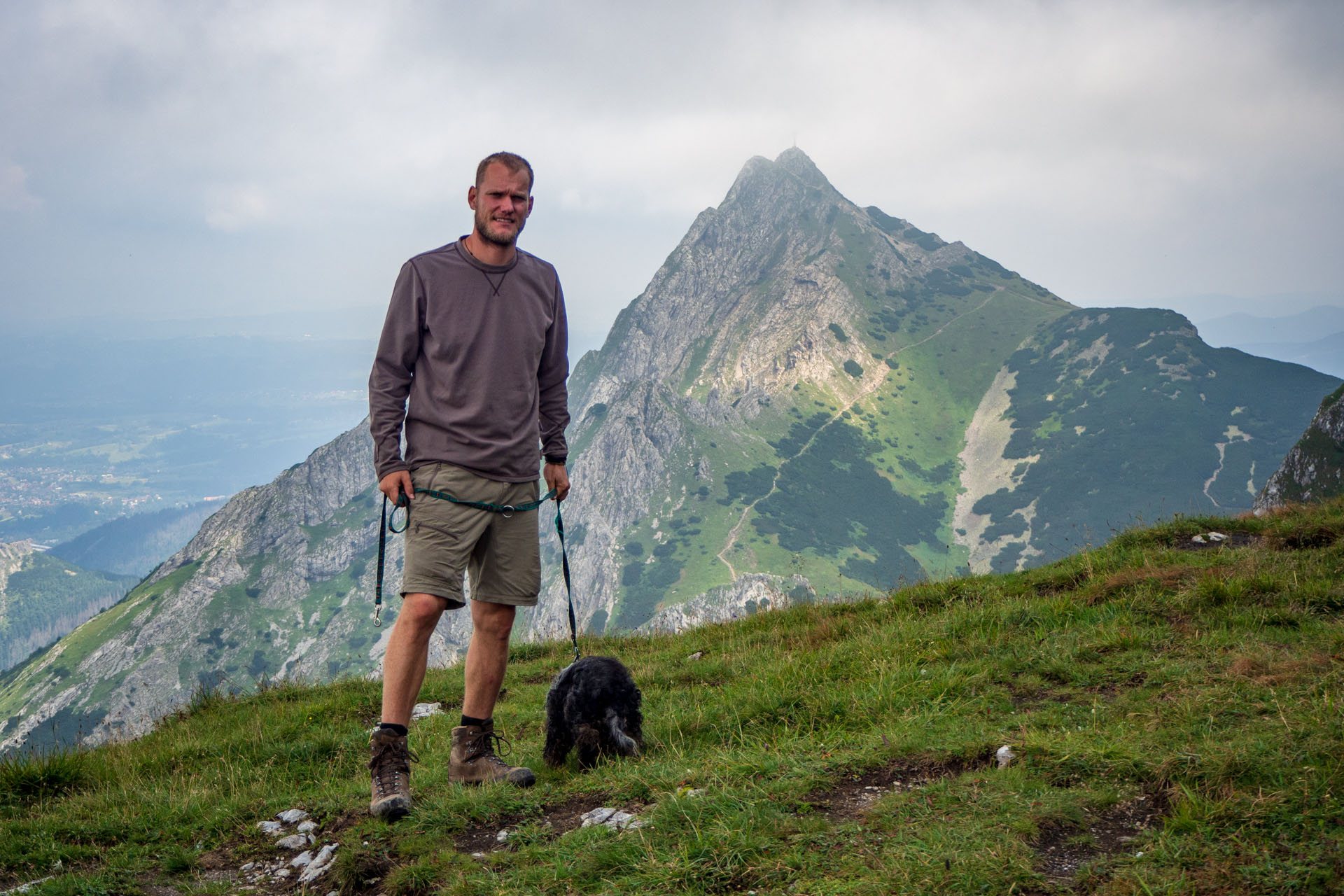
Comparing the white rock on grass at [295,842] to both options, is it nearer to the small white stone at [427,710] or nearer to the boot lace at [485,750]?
the boot lace at [485,750]

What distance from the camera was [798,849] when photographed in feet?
11.5

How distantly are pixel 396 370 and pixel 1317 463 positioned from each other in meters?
76.5

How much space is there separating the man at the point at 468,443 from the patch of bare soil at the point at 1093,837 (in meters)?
3.29

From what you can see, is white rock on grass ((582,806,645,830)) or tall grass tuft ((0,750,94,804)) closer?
white rock on grass ((582,806,645,830))

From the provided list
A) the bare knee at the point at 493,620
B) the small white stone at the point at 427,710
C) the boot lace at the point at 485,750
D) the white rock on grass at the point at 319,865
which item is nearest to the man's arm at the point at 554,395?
the bare knee at the point at 493,620

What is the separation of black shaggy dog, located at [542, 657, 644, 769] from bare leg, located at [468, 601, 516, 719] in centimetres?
46

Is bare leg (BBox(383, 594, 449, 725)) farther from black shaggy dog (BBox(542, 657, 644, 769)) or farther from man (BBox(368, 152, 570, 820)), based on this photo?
black shaggy dog (BBox(542, 657, 644, 769))

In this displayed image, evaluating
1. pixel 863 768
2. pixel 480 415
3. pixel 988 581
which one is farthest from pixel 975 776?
pixel 988 581

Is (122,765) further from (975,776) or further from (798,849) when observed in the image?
(975,776)

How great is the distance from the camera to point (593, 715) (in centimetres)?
563

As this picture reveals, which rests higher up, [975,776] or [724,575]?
[975,776]

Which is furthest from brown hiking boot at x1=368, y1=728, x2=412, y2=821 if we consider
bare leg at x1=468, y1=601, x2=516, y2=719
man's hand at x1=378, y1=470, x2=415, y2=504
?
man's hand at x1=378, y1=470, x2=415, y2=504

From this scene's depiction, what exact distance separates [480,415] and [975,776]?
377cm

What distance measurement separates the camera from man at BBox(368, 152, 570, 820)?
16.9ft
